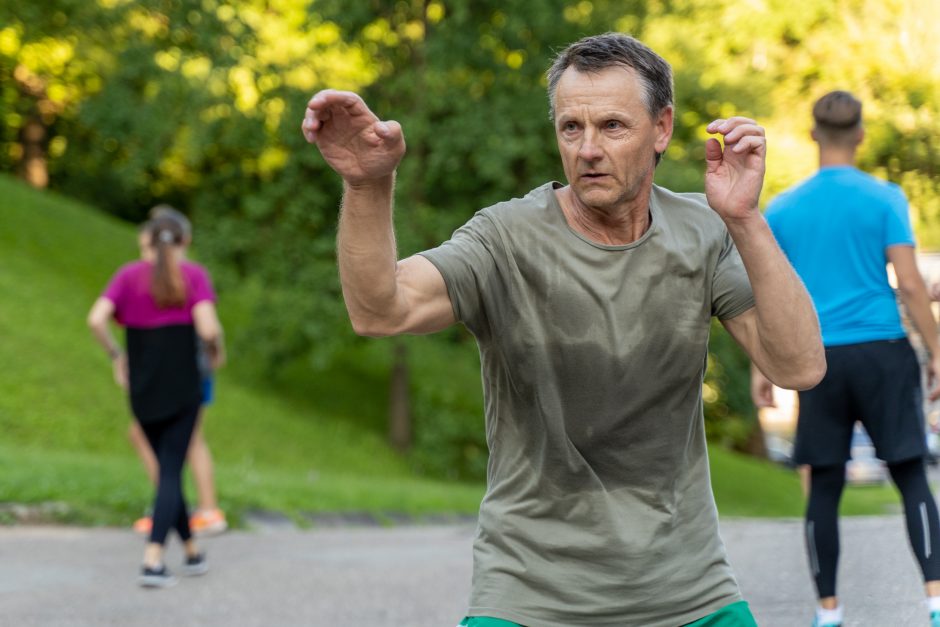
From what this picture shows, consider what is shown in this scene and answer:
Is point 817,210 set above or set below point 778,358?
above

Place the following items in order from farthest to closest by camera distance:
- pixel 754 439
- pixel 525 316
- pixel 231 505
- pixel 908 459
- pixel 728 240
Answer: pixel 754 439, pixel 231 505, pixel 908 459, pixel 728 240, pixel 525 316

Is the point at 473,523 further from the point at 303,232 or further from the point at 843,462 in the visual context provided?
the point at 843,462

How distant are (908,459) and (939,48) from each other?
498 inches

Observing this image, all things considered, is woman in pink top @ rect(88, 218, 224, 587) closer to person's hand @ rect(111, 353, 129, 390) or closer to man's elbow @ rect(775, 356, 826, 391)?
person's hand @ rect(111, 353, 129, 390)

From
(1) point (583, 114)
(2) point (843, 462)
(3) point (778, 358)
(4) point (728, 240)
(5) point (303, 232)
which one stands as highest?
(5) point (303, 232)

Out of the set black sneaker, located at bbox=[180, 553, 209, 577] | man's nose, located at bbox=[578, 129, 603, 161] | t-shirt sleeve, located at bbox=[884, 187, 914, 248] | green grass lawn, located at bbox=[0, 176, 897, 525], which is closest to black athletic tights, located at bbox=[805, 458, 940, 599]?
t-shirt sleeve, located at bbox=[884, 187, 914, 248]

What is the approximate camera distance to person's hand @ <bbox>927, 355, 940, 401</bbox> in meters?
5.75

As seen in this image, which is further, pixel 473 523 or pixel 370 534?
pixel 473 523

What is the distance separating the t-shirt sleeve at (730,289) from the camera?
10.0 feet

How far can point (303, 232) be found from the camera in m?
17.5

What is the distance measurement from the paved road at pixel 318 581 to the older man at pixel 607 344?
11.9ft

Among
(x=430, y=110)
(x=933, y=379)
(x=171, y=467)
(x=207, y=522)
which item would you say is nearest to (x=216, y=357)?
(x=171, y=467)

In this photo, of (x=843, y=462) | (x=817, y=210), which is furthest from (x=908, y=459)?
(x=817, y=210)

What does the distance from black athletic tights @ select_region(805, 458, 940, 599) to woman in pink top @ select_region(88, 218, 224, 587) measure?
367 cm
